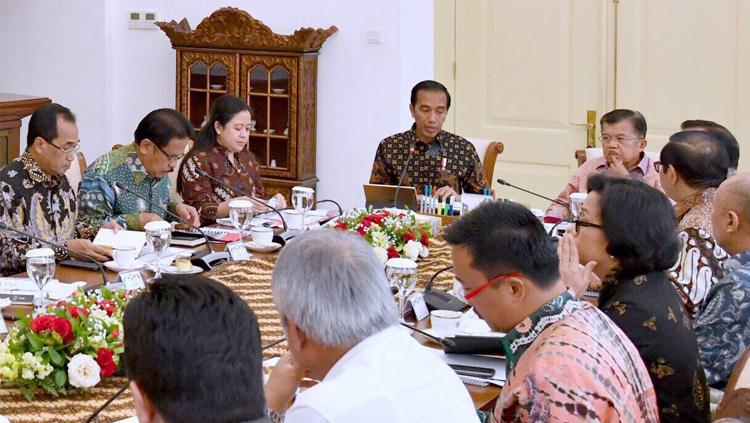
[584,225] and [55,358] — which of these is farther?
[584,225]

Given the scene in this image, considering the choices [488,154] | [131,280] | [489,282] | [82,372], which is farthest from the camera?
[488,154]

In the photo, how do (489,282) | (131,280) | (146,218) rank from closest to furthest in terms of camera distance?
(489,282)
(131,280)
(146,218)

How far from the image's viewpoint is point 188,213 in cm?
432

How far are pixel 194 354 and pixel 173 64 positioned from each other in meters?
5.69

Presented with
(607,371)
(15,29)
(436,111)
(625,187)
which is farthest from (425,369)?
(15,29)

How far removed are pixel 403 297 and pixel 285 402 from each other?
0.90 meters

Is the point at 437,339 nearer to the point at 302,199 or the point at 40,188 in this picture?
the point at 302,199

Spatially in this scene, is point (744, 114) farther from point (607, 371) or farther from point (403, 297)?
point (607, 371)

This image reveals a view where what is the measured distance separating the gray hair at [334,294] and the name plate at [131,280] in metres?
1.38

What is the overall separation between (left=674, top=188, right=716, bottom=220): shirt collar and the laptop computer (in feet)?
3.87

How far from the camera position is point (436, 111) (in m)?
5.13

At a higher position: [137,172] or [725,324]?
[137,172]

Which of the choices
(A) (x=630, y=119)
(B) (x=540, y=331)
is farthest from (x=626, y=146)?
(B) (x=540, y=331)

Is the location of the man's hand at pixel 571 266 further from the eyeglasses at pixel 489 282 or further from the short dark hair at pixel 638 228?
the eyeglasses at pixel 489 282
